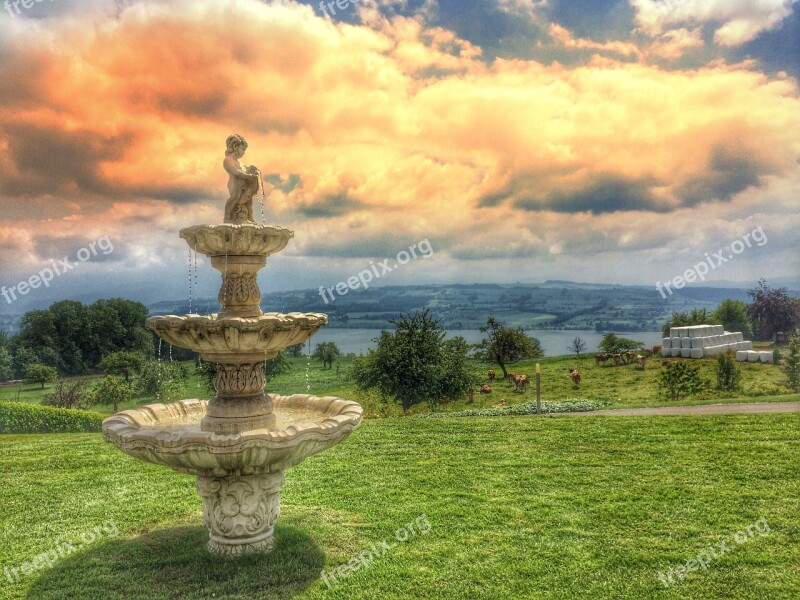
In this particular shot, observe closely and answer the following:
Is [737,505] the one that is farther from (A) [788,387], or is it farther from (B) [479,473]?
(A) [788,387]

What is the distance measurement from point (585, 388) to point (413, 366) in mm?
12027

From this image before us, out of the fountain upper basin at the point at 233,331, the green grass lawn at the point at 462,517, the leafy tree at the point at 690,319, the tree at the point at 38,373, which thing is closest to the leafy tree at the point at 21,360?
the tree at the point at 38,373

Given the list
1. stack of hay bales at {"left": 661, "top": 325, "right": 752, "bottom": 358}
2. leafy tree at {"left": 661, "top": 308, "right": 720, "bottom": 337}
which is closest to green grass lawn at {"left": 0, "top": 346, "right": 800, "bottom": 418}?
stack of hay bales at {"left": 661, "top": 325, "right": 752, "bottom": 358}

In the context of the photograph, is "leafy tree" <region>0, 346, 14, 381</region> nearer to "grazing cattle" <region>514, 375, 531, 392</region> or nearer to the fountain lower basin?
"grazing cattle" <region>514, 375, 531, 392</region>

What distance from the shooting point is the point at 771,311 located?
4753cm

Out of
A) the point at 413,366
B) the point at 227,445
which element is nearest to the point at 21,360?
the point at 413,366

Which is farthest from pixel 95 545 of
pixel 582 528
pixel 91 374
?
pixel 91 374

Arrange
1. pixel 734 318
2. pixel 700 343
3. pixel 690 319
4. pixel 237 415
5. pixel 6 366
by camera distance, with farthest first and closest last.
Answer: pixel 734 318, pixel 690 319, pixel 6 366, pixel 700 343, pixel 237 415

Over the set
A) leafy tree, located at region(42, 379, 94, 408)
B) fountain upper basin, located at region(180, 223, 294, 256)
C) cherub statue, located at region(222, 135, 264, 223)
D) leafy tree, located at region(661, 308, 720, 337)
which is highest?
cherub statue, located at region(222, 135, 264, 223)

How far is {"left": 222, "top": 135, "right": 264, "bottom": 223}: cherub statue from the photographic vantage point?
7.25 metres

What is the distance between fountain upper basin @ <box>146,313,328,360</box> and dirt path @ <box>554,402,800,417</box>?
12654mm

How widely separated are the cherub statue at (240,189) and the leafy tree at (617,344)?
3471 cm

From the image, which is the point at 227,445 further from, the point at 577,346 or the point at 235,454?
the point at 577,346

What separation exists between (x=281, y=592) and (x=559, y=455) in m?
7.32
